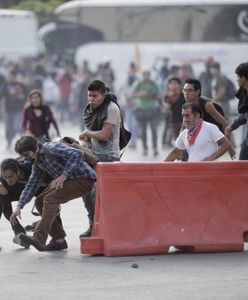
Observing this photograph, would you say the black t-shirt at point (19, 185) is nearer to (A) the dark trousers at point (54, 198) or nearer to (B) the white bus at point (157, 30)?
(A) the dark trousers at point (54, 198)

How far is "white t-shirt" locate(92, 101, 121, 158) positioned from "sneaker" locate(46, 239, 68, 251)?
0.91 meters

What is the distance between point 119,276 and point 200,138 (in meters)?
2.36

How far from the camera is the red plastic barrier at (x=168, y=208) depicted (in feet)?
33.0

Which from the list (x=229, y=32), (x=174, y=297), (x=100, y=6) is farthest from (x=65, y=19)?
(x=174, y=297)

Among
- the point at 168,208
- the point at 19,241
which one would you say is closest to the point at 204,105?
the point at 168,208

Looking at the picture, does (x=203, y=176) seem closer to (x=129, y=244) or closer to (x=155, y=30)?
(x=129, y=244)

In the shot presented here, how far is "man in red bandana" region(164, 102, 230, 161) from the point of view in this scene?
11.1 meters

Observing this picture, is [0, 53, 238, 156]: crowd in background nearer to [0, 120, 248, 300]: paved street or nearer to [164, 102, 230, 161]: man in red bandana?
[164, 102, 230, 161]: man in red bandana

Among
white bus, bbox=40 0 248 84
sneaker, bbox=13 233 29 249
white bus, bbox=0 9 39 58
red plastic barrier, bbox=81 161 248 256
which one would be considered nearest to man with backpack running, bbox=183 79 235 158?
red plastic barrier, bbox=81 161 248 256

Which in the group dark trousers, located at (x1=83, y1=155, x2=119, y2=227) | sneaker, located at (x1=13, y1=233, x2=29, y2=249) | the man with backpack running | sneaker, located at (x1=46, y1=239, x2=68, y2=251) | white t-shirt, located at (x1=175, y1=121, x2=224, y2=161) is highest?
the man with backpack running

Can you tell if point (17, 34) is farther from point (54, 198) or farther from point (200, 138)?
point (54, 198)

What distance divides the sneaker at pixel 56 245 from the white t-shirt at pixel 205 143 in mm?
1485

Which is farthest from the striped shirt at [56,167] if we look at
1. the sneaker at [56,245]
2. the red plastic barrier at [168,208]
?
the sneaker at [56,245]

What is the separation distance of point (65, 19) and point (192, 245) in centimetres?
3031
